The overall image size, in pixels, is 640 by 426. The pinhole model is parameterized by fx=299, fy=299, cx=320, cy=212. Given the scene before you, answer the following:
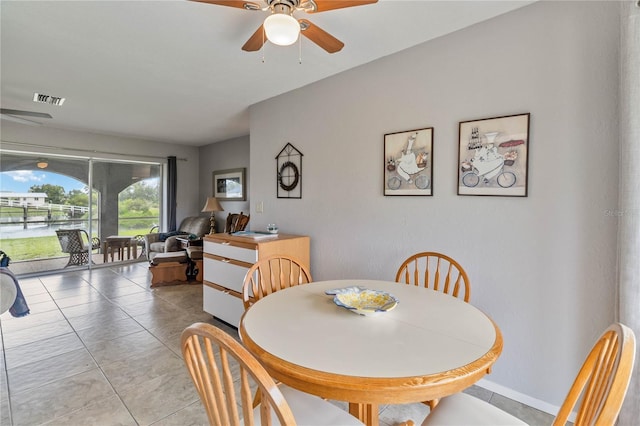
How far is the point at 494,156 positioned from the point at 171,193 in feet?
Answer: 19.2

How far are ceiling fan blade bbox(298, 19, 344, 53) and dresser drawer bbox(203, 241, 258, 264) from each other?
5.47ft

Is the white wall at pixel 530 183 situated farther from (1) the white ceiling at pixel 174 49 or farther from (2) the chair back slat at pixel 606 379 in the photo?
(2) the chair back slat at pixel 606 379

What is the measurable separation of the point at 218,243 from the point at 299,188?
3.25 ft

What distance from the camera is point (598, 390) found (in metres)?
0.80

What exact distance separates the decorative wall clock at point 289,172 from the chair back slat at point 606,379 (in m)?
2.54

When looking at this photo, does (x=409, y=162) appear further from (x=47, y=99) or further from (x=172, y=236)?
(x=172, y=236)

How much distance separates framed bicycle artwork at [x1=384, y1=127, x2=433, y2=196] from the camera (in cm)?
219

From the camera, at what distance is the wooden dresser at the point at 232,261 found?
2688mm

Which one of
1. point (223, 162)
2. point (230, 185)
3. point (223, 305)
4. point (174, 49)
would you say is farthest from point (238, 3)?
point (223, 162)

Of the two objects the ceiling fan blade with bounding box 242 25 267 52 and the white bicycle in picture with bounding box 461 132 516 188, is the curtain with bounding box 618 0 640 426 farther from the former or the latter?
the ceiling fan blade with bounding box 242 25 267 52

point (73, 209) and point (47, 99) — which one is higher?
point (47, 99)

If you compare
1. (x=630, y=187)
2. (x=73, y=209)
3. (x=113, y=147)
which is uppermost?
(x=113, y=147)

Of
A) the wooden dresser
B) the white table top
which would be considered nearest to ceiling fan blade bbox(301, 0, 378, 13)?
the white table top

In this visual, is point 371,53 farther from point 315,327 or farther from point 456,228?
point 315,327
